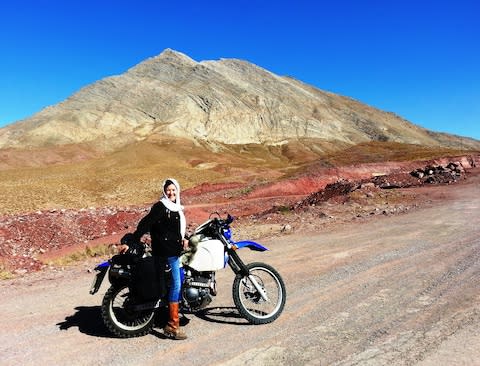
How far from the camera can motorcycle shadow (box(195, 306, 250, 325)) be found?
732 cm

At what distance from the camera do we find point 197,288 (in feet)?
22.7

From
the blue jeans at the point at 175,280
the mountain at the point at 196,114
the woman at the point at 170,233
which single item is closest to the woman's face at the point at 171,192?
the woman at the point at 170,233

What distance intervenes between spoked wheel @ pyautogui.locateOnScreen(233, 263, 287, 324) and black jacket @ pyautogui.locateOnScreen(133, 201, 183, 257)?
Answer: 1341mm

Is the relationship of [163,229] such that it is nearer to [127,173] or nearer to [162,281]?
[162,281]

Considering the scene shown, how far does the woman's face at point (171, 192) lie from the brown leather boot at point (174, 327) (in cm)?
165

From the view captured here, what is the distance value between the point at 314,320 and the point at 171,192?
10.2 feet

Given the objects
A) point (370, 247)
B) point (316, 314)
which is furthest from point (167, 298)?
point (370, 247)

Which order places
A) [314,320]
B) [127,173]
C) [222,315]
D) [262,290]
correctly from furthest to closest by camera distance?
[127,173], [222,315], [262,290], [314,320]

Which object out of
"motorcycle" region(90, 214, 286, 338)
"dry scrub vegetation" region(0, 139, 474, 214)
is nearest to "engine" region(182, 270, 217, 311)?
"motorcycle" region(90, 214, 286, 338)

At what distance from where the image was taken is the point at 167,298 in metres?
6.80

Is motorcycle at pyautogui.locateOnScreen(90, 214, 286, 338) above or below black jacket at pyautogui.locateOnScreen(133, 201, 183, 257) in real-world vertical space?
below

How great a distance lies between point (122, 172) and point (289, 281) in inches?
2302

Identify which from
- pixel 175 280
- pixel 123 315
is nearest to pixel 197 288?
pixel 175 280

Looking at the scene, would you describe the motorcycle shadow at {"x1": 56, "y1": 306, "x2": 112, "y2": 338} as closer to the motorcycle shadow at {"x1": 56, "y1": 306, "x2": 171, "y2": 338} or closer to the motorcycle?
the motorcycle shadow at {"x1": 56, "y1": 306, "x2": 171, "y2": 338}
